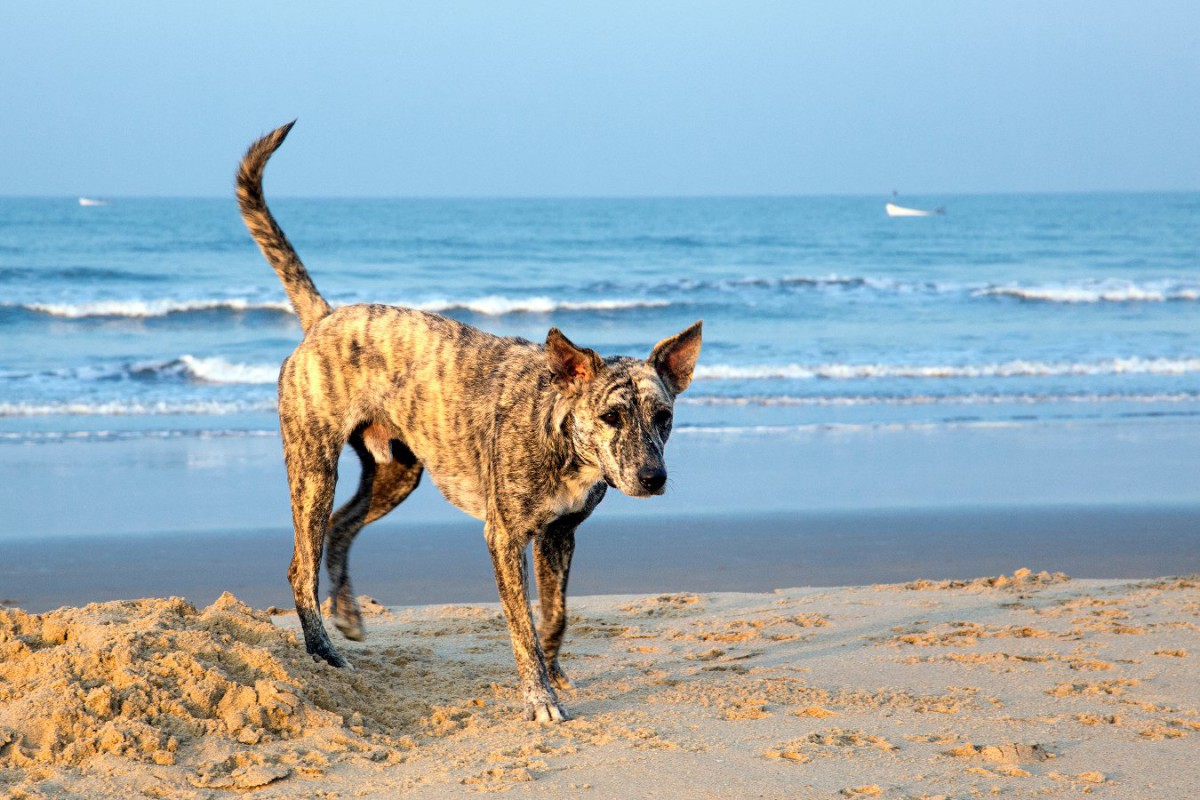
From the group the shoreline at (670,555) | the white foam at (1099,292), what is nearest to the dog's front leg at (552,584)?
the shoreline at (670,555)

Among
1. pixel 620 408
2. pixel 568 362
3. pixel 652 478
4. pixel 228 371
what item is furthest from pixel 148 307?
pixel 652 478

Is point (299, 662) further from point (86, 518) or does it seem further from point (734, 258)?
point (734, 258)

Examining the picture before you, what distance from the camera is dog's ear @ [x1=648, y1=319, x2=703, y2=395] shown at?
166 inches

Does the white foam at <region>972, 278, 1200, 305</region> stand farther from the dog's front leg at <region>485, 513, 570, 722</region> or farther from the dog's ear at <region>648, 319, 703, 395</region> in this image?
the dog's front leg at <region>485, 513, 570, 722</region>

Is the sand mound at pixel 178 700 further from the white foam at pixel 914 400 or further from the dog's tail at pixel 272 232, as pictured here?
the white foam at pixel 914 400

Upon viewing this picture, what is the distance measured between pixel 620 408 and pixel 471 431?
85 cm

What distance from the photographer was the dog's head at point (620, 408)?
12.9ft

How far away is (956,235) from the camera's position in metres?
44.7

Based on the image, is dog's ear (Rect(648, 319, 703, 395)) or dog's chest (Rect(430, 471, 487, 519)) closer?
dog's ear (Rect(648, 319, 703, 395))

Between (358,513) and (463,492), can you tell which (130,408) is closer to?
(358,513)

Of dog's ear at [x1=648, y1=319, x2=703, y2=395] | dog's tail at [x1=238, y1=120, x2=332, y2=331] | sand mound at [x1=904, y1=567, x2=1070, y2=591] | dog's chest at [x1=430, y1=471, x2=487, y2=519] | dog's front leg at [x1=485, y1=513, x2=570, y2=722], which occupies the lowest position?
Answer: sand mound at [x1=904, y1=567, x2=1070, y2=591]

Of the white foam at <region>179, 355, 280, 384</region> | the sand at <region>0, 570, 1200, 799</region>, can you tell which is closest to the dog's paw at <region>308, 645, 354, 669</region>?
the sand at <region>0, 570, 1200, 799</region>

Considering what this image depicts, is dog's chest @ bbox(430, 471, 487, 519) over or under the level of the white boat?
under

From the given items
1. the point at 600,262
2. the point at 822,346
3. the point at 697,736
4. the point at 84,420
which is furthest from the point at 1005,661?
the point at 600,262
